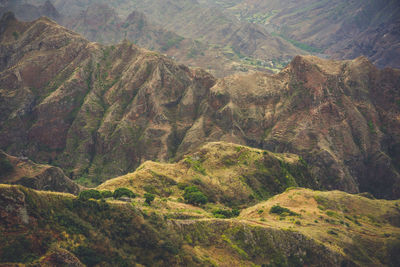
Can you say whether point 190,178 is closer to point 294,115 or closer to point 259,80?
point 294,115

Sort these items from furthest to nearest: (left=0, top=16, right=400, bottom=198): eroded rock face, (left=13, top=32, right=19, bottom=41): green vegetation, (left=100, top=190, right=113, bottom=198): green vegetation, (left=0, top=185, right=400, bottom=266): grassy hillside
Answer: (left=13, top=32, right=19, bottom=41): green vegetation → (left=0, top=16, right=400, bottom=198): eroded rock face → (left=100, top=190, right=113, bottom=198): green vegetation → (left=0, top=185, right=400, bottom=266): grassy hillside

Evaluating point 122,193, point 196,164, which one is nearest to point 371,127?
point 196,164

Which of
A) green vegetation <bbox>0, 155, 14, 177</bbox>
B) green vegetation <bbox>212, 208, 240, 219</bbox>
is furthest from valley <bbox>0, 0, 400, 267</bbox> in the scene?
green vegetation <bbox>212, 208, 240, 219</bbox>

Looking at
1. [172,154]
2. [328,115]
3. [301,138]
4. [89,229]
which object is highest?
[328,115]

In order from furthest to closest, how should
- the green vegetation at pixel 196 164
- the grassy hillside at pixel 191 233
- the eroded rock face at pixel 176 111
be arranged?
1. the eroded rock face at pixel 176 111
2. the green vegetation at pixel 196 164
3. the grassy hillside at pixel 191 233

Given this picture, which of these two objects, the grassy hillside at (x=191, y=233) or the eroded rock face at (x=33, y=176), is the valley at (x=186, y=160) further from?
the eroded rock face at (x=33, y=176)

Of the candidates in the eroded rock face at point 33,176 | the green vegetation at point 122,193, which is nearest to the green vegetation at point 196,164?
the green vegetation at point 122,193

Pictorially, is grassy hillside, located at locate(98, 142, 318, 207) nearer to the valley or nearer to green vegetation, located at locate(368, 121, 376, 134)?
the valley

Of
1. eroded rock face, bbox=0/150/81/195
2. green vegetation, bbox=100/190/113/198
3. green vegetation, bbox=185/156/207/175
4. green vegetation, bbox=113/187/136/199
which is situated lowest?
eroded rock face, bbox=0/150/81/195

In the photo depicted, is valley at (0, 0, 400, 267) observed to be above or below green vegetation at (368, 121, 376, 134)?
below

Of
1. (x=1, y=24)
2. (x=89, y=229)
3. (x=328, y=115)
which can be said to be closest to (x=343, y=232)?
(x=89, y=229)

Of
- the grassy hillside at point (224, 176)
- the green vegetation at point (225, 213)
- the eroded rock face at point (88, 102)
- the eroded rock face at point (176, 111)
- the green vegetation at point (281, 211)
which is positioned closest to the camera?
the green vegetation at point (225, 213)
